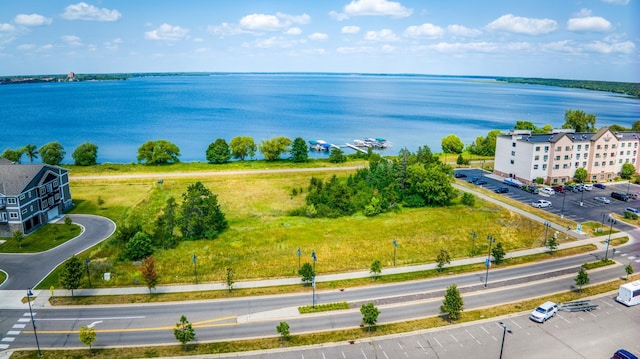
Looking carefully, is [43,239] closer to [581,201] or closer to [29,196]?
[29,196]

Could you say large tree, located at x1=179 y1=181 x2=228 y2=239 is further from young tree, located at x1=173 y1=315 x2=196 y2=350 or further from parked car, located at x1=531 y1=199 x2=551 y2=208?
parked car, located at x1=531 y1=199 x2=551 y2=208

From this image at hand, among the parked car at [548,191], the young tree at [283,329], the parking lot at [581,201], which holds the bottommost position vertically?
the young tree at [283,329]

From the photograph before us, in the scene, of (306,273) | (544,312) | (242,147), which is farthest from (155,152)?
(544,312)

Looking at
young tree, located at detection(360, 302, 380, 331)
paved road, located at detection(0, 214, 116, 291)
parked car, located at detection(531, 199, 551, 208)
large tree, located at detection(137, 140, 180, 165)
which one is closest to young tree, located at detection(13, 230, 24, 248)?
paved road, located at detection(0, 214, 116, 291)

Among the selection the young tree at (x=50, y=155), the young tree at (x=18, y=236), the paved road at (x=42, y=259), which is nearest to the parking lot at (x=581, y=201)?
the paved road at (x=42, y=259)

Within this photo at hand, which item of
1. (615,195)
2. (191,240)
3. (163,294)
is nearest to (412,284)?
(163,294)

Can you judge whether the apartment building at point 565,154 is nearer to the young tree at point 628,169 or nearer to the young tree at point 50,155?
the young tree at point 628,169
